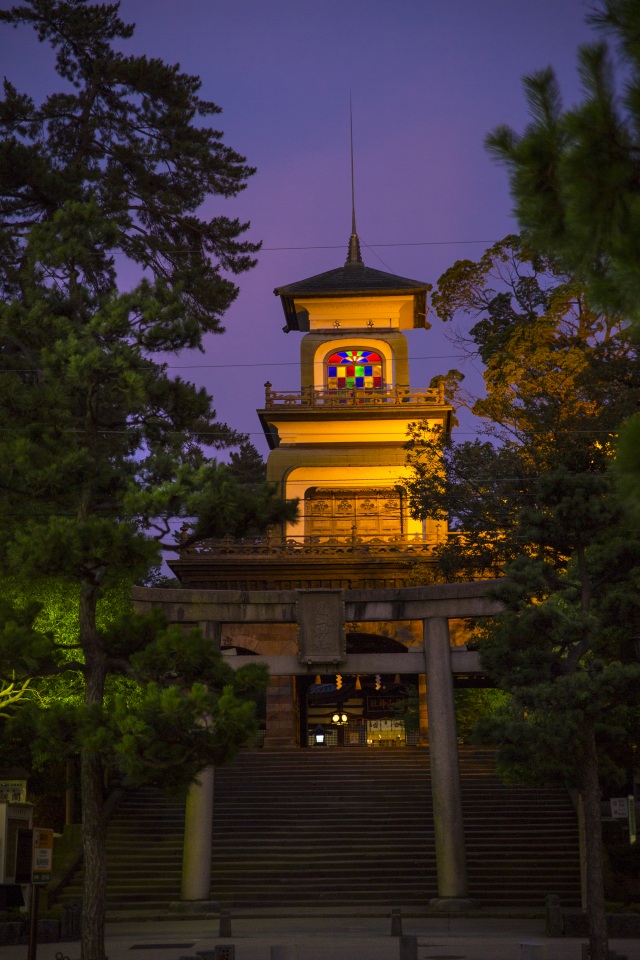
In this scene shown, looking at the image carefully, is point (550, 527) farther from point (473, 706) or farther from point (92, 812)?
point (473, 706)

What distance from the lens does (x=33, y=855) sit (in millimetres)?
11445

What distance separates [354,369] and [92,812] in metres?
26.3

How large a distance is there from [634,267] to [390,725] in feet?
102

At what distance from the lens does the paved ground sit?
14.8 m

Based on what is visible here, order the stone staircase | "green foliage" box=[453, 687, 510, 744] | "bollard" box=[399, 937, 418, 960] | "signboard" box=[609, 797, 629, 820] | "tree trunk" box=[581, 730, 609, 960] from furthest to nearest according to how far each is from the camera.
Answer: "green foliage" box=[453, 687, 510, 744], the stone staircase, "signboard" box=[609, 797, 629, 820], "tree trunk" box=[581, 730, 609, 960], "bollard" box=[399, 937, 418, 960]

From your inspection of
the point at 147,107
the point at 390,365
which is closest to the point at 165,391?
the point at 147,107

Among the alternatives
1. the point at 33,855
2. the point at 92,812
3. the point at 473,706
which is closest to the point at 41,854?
the point at 33,855

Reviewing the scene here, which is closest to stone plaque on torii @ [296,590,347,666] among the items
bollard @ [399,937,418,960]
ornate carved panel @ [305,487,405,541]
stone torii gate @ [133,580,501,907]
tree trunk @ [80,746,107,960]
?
stone torii gate @ [133,580,501,907]

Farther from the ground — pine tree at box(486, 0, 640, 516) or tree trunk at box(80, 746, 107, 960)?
pine tree at box(486, 0, 640, 516)

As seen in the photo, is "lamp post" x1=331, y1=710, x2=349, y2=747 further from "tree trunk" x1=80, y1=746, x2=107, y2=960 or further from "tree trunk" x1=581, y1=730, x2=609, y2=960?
"tree trunk" x1=80, y1=746, x2=107, y2=960

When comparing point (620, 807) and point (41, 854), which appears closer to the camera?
point (41, 854)

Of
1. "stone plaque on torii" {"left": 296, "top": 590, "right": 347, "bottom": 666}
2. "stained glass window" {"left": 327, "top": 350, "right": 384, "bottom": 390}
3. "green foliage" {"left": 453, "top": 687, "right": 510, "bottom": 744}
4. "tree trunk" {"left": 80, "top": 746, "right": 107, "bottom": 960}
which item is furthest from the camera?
"stained glass window" {"left": 327, "top": 350, "right": 384, "bottom": 390}

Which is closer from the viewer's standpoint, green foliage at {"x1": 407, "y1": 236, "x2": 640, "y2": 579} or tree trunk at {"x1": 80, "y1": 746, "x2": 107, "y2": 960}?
tree trunk at {"x1": 80, "y1": 746, "x2": 107, "y2": 960}

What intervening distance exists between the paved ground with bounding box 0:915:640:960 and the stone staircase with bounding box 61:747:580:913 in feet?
5.40
